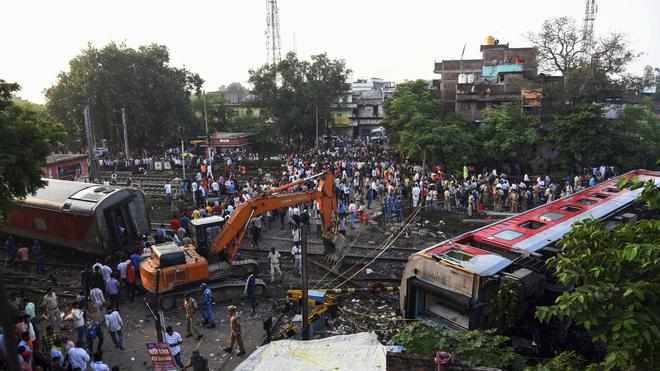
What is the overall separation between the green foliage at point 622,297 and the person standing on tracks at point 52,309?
11.6 metres

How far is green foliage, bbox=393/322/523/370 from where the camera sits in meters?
7.28

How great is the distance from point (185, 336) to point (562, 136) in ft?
87.6

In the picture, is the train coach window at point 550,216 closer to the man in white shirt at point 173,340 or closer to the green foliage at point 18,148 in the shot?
the man in white shirt at point 173,340

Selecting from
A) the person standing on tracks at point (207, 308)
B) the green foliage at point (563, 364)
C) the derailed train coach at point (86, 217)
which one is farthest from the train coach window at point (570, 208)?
the derailed train coach at point (86, 217)

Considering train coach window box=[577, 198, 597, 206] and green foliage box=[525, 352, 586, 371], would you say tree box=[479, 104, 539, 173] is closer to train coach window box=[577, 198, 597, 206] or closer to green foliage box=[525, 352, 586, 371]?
train coach window box=[577, 198, 597, 206]

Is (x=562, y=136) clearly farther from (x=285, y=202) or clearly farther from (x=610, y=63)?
(x=285, y=202)

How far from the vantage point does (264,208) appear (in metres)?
15.1

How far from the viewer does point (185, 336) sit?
493 inches

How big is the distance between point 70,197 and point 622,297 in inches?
696

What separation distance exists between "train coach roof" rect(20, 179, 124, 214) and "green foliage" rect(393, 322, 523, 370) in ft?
42.7

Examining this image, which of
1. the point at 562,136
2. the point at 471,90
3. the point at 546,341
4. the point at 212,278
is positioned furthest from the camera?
the point at 471,90

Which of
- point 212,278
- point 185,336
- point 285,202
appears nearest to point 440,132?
point 285,202

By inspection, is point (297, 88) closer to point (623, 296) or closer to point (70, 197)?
point (70, 197)

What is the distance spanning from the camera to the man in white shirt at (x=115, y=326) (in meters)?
11.4
